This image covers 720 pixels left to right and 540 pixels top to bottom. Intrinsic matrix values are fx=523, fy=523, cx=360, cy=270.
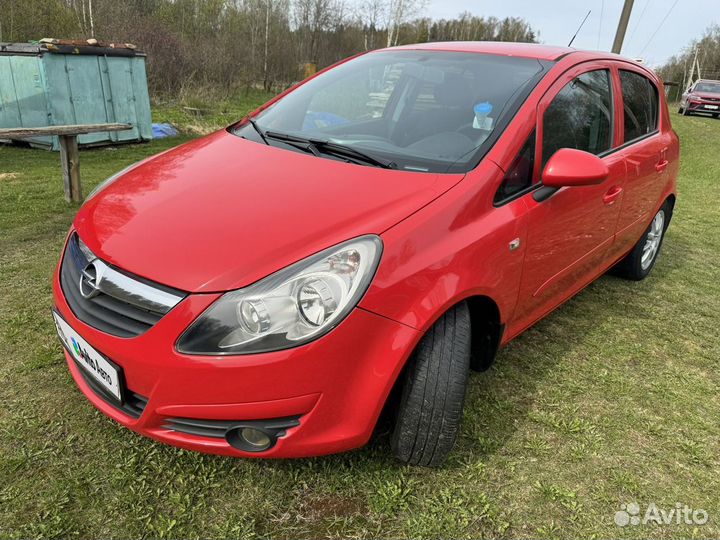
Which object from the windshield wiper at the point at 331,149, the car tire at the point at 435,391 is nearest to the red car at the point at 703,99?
the windshield wiper at the point at 331,149

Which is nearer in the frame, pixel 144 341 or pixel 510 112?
pixel 144 341

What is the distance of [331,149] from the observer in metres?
2.23

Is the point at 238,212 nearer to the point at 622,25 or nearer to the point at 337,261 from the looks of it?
the point at 337,261

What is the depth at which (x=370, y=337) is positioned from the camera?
158 centimetres

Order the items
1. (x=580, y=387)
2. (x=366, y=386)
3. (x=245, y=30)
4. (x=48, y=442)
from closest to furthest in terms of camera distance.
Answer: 1. (x=366, y=386)
2. (x=48, y=442)
3. (x=580, y=387)
4. (x=245, y=30)

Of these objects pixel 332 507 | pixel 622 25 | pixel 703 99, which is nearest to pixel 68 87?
pixel 332 507

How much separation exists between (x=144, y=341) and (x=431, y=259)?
3.03 feet

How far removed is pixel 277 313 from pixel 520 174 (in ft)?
3.94

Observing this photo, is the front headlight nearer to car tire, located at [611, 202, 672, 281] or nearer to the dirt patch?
the dirt patch

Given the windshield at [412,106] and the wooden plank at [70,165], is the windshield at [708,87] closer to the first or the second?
the windshield at [412,106]

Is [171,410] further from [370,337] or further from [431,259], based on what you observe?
[431,259]

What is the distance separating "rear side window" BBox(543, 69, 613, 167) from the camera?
92.4 inches

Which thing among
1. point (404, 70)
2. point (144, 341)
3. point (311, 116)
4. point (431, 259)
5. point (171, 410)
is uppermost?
point (404, 70)

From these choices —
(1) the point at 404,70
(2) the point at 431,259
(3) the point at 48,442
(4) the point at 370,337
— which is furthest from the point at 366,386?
(1) the point at 404,70
